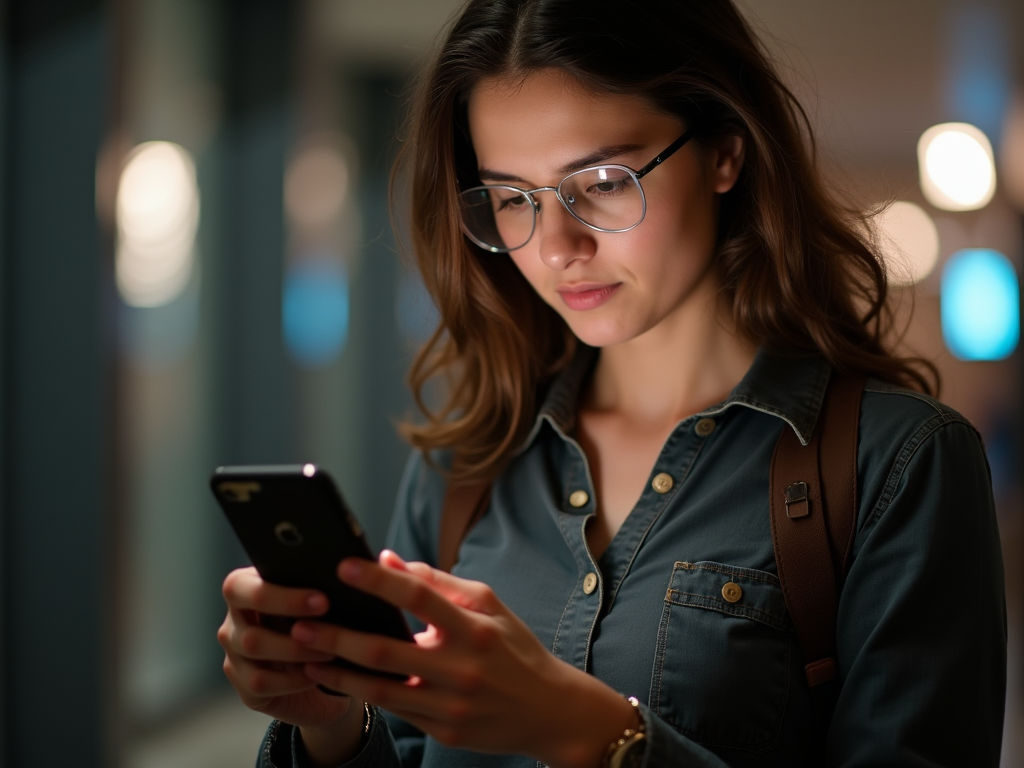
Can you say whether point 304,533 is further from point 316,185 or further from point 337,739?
point 316,185

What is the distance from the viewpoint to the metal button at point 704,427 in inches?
60.8

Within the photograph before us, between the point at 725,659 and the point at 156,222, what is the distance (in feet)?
11.9

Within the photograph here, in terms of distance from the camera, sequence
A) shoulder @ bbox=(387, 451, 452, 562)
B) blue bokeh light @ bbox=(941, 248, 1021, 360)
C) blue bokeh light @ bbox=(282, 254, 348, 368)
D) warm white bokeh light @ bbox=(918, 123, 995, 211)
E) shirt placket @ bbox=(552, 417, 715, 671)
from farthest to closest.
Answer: blue bokeh light @ bbox=(941, 248, 1021, 360)
blue bokeh light @ bbox=(282, 254, 348, 368)
warm white bokeh light @ bbox=(918, 123, 995, 211)
shoulder @ bbox=(387, 451, 452, 562)
shirt placket @ bbox=(552, 417, 715, 671)

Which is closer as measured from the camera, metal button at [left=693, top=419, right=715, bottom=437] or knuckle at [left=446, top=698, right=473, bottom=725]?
knuckle at [left=446, top=698, right=473, bottom=725]

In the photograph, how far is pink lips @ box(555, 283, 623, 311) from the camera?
5.01 ft

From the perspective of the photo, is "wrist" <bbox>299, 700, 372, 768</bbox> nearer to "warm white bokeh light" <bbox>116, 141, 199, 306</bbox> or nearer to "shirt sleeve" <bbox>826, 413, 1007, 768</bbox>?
"shirt sleeve" <bbox>826, 413, 1007, 768</bbox>

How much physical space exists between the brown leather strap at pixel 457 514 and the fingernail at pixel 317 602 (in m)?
0.62

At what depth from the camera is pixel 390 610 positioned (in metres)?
1.02

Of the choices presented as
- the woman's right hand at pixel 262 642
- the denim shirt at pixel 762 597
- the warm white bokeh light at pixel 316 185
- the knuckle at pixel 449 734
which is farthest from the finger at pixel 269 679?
the warm white bokeh light at pixel 316 185

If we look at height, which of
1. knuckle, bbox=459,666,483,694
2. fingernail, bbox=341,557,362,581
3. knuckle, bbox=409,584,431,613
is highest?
fingernail, bbox=341,557,362,581

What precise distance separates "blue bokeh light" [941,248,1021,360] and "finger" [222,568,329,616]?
33.2 ft

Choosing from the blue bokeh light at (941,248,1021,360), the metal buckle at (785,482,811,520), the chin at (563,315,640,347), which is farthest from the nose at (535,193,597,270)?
the blue bokeh light at (941,248,1021,360)

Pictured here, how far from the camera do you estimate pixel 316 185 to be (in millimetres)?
6184

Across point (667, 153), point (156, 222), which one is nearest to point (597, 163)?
point (667, 153)
